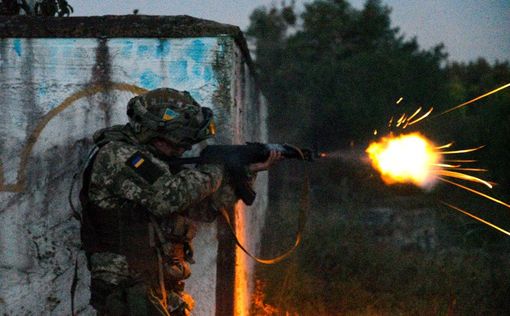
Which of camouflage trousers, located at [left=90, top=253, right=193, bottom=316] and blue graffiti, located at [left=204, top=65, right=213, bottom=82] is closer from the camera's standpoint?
camouflage trousers, located at [left=90, top=253, right=193, bottom=316]

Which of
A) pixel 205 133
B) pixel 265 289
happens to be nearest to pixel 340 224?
pixel 265 289

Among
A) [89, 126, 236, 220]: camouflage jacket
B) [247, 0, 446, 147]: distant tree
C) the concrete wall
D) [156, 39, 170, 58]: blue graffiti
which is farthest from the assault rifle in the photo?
[247, 0, 446, 147]: distant tree

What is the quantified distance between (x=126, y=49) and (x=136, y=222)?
142 centimetres

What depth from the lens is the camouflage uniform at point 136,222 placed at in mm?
2750

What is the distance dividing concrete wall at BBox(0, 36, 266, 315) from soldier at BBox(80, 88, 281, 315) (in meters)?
0.71

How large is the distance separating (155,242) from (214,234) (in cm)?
87

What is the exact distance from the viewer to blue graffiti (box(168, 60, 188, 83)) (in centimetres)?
372

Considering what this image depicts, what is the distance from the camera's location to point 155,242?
2.90 metres

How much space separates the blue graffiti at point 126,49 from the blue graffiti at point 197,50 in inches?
16.2

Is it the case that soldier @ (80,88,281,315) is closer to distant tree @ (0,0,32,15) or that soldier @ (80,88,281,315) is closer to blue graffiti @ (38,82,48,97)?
blue graffiti @ (38,82,48,97)

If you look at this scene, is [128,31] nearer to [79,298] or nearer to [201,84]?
[201,84]

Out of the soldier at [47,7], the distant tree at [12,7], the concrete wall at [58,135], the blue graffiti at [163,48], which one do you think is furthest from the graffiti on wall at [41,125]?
the soldier at [47,7]

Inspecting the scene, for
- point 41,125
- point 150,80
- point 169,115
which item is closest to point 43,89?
point 41,125

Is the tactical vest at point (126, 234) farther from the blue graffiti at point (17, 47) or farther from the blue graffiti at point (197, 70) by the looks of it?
the blue graffiti at point (17, 47)
